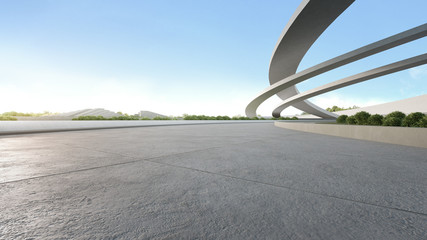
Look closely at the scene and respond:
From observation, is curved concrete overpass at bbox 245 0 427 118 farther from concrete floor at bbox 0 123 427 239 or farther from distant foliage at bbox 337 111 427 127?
concrete floor at bbox 0 123 427 239

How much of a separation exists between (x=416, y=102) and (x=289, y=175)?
38.9 meters

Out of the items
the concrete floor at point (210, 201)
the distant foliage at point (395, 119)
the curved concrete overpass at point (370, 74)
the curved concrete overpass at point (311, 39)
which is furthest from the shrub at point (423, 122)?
the curved concrete overpass at point (370, 74)

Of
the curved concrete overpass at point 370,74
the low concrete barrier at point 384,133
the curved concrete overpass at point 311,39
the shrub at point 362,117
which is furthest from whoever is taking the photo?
the curved concrete overpass at point 370,74

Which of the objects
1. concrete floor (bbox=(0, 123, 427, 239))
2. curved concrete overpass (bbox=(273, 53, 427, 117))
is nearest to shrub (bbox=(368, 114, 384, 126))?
concrete floor (bbox=(0, 123, 427, 239))

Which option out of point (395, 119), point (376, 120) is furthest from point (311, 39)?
point (395, 119)

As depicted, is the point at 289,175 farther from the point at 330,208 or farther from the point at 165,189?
the point at 165,189

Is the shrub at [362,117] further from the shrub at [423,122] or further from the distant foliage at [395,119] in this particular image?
the shrub at [423,122]

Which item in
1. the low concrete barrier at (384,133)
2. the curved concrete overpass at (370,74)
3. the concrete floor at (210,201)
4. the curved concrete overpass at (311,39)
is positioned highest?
the curved concrete overpass at (311,39)

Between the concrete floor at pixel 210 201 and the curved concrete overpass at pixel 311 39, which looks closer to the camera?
the concrete floor at pixel 210 201

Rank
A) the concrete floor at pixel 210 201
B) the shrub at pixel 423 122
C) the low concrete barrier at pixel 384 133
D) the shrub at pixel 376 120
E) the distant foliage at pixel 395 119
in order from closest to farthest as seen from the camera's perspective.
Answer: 1. the concrete floor at pixel 210 201
2. the low concrete barrier at pixel 384 133
3. the shrub at pixel 423 122
4. the distant foliage at pixel 395 119
5. the shrub at pixel 376 120

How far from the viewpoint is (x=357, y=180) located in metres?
3.00

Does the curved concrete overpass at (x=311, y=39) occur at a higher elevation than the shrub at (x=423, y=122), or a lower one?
higher

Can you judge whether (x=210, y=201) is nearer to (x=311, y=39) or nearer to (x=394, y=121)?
(x=394, y=121)

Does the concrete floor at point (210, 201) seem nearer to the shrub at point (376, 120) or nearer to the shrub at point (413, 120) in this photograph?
the shrub at point (413, 120)
